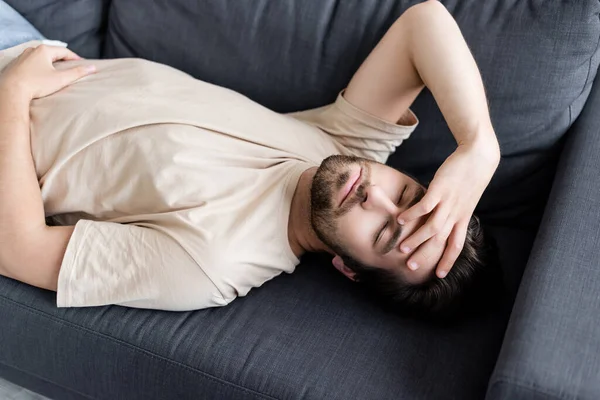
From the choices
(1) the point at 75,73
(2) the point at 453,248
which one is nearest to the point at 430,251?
(2) the point at 453,248

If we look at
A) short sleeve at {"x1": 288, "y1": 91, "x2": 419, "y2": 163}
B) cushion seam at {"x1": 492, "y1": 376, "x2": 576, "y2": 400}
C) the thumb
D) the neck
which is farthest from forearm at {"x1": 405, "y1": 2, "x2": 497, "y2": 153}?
the thumb

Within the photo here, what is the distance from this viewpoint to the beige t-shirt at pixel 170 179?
119 cm

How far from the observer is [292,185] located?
4.41ft

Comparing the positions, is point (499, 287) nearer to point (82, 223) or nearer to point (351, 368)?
point (351, 368)

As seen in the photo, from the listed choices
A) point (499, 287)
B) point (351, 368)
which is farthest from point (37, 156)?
point (499, 287)

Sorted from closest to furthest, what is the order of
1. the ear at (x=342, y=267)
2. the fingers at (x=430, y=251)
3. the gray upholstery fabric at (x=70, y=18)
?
the fingers at (x=430, y=251) → the ear at (x=342, y=267) → the gray upholstery fabric at (x=70, y=18)

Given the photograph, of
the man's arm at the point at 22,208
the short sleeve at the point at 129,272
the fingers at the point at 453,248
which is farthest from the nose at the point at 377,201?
the man's arm at the point at 22,208

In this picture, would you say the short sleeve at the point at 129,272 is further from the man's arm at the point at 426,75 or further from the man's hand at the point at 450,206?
the man's arm at the point at 426,75

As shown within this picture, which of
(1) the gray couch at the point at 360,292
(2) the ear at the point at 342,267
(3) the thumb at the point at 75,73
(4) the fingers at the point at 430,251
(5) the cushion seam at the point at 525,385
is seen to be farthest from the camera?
(3) the thumb at the point at 75,73

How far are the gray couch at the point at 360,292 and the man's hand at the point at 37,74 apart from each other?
0.26m

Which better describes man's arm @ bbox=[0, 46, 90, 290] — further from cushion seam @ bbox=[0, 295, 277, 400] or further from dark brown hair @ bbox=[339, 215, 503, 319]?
dark brown hair @ bbox=[339, 215, 503, 319]

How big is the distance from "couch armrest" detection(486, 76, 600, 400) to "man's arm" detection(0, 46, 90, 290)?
2.81ft

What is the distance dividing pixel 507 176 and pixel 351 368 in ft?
1.99

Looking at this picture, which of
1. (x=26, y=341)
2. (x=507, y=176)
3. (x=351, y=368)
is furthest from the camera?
(x=507, y=176)
